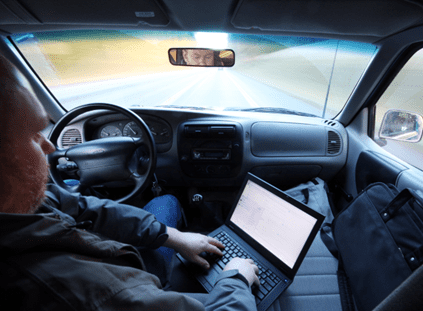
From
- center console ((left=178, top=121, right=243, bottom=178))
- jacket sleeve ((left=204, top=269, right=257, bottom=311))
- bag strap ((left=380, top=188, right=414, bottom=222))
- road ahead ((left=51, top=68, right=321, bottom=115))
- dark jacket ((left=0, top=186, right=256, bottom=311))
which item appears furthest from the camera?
road ahead ((left=51, top=68, right=321, bottom=115))

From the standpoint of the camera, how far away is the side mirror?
1.72 metres

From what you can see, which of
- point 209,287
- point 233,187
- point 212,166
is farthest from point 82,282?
point 233,187

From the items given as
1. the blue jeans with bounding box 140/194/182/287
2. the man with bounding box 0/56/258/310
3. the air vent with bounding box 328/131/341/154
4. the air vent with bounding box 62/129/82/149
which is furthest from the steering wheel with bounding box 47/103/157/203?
the air vent with bounding box 328/131/341/154

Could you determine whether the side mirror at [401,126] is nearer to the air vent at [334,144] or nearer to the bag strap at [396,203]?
the air vent at [334,144]

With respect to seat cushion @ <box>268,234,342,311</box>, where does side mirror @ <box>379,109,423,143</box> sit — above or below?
above

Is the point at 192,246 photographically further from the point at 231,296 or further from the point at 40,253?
the point at 40,253

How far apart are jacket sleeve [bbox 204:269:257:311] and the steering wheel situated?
968 millimetres

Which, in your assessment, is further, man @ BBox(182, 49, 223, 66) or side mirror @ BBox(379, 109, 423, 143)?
man @ BBox(182, 49, 223, 66)

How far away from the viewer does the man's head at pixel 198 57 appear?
2010mm

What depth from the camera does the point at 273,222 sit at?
1.31 m

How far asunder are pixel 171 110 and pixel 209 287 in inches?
64.3

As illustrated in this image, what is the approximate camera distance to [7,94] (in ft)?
1.83

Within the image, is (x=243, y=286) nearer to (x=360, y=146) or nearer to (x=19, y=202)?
(x=19, y=202)

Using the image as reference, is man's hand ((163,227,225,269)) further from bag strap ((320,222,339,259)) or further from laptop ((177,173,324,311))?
bag strap ((320,222,339,259))
